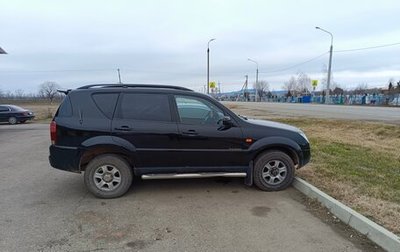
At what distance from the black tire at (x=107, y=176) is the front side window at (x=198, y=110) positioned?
1.32 metres

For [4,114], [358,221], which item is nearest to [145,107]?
[358,221]

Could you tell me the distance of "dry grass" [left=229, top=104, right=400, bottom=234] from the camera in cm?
476

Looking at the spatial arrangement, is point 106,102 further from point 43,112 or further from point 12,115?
point 43,112

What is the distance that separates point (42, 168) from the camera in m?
7.86

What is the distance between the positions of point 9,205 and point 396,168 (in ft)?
23.6

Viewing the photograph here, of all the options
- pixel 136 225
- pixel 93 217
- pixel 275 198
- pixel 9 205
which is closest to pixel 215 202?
pixel 275 198

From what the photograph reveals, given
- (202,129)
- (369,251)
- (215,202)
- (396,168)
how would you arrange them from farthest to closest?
1. (396,168)
2. (202,129)
3. (215,202)
4. (369,251)

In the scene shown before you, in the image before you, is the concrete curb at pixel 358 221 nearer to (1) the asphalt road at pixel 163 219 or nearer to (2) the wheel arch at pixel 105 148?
(1) the asphalt road at pixel 163 219

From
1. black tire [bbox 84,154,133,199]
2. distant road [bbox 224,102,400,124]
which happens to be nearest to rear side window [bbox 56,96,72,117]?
black tire [bbox 84,154,133,199]

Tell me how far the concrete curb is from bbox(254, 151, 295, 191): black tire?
A: 397mm

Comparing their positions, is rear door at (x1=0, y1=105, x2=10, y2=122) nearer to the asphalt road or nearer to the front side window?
the asphalt road

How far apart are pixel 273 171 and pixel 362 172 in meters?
2.04

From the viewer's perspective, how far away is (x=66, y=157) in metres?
5.50

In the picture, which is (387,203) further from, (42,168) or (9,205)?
(42,168)
